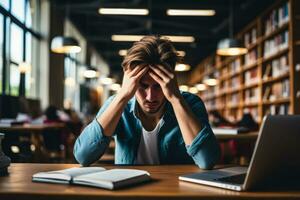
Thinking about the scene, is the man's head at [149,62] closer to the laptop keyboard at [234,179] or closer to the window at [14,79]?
the laptop keyboard at [234,179]

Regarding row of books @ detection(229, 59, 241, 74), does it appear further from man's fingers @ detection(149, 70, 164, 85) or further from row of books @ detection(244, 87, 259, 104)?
man's fingers @ detection(149, 70, 164, 85)

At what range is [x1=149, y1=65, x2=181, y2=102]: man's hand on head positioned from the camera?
1.56 meters

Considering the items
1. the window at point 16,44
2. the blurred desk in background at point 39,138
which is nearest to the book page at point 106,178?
the blurred desk in background at point 39,138

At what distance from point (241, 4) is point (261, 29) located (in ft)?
5.45

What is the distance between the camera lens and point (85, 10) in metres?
9.43

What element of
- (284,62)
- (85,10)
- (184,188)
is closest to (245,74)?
(284,62)

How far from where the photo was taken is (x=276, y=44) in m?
6.45

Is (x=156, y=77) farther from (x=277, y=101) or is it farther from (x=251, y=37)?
(x=251, y=37)

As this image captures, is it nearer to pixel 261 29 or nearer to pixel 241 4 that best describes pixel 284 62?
pixel 261 29

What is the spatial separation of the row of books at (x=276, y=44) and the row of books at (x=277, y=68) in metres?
0.16

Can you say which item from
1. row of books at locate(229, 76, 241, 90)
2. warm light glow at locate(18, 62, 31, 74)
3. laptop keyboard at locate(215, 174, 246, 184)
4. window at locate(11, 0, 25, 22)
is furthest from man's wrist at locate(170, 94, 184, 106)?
row of books at locate(229, 76, 241, 90)

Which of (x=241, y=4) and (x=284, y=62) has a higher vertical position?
(x=241, y=4)

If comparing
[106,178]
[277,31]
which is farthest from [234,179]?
[277,31]

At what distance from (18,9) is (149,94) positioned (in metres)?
6.39
